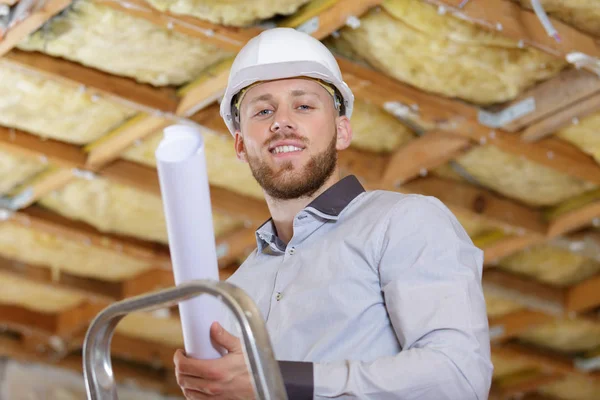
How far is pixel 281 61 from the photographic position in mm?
1925

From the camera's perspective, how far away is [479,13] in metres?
3.09

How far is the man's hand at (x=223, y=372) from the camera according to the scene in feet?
4.32

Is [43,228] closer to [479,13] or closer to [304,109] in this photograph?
[479,13]

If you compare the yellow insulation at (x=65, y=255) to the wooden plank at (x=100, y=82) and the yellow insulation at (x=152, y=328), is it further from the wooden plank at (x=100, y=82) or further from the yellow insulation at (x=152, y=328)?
the wooden plank at (x=100, y=82)

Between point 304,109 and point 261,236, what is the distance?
28 cm

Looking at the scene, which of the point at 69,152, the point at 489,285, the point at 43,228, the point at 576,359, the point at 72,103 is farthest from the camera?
the point at 576,359

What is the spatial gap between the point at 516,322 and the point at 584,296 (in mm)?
646

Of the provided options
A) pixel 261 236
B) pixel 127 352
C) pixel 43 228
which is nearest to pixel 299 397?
pixel 261 236

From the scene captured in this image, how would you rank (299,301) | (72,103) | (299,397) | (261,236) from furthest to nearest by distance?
(72,103) < (261,236) < (299,301) < (299,397)

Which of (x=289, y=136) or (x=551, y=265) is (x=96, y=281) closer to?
(x=551, y=265)

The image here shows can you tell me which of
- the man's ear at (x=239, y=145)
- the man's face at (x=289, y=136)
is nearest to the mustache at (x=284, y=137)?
the man's face at (x=289, y=136)

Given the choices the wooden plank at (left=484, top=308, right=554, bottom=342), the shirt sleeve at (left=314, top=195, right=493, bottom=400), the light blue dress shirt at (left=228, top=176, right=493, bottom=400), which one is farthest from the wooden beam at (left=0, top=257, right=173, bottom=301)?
the shirt sleeve at (left=314, top=195, right=493, bottom=400)

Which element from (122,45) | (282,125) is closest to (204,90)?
(122,45)

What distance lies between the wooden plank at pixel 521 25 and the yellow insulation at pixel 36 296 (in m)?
3.55
